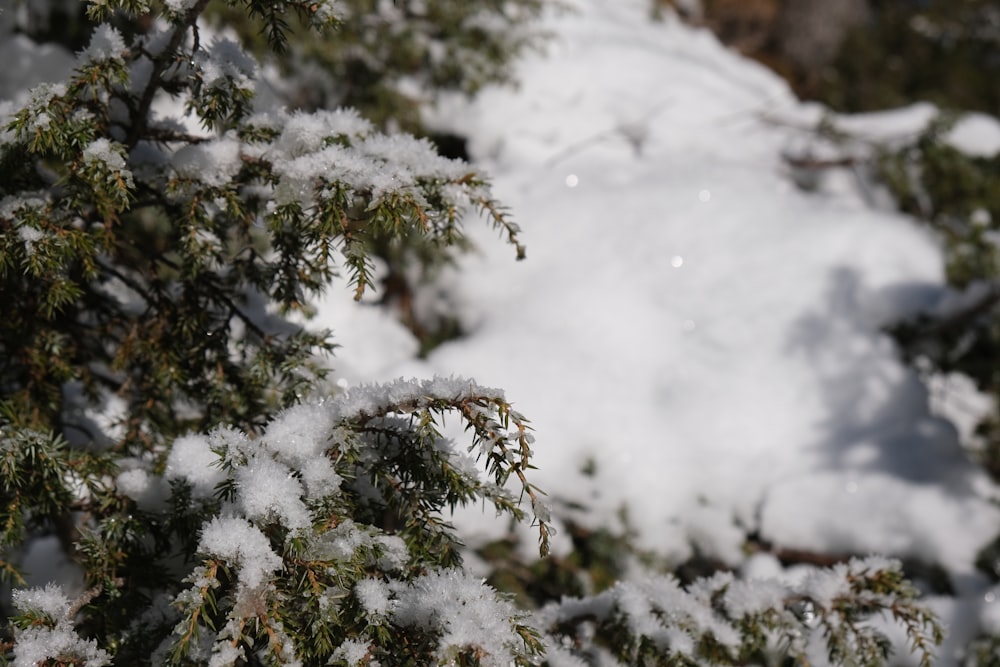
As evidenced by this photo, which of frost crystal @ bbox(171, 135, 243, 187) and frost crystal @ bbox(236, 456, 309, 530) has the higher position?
frost crystal @ bbox(171, 135, 243, 187)

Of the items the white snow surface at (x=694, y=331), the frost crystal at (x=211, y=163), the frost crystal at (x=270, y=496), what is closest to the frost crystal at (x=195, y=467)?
the frost crystal at (x=270, y=496)

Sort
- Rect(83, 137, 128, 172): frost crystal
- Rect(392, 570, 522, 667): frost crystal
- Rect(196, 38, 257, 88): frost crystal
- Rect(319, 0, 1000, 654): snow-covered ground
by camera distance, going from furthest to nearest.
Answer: Rect(319, 0, 1000, 654): snow-covered ground, Rect(196, 38, 257, 88): frost crystal, Rect(83, 137, 128, 172): frost crystal, Rect(392, 570, 522, 667): frost crystal

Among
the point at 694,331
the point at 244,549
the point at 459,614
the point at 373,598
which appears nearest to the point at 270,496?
the point at 244,549

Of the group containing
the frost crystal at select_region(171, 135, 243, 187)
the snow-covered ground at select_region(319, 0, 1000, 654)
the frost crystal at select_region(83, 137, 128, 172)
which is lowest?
the frost crystal at select_region(83, 137, 128, 172)

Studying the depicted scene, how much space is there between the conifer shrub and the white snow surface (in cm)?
131

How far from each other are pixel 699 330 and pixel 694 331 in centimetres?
3

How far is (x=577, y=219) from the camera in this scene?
3867 millimetres

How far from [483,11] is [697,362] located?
2.13m

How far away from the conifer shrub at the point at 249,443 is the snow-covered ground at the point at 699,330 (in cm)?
134

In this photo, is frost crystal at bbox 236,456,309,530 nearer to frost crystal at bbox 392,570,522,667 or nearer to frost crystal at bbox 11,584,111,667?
frost crystal at bbox 392,570,522,667

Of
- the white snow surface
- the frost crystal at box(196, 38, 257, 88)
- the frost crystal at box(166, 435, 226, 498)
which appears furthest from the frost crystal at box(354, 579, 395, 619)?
the white snow surface

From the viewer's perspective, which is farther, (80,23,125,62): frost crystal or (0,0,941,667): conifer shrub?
(80,23,125,62): frost crystal

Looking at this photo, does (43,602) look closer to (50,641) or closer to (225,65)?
(50,641)

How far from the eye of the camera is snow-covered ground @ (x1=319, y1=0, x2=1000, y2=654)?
3170mm
